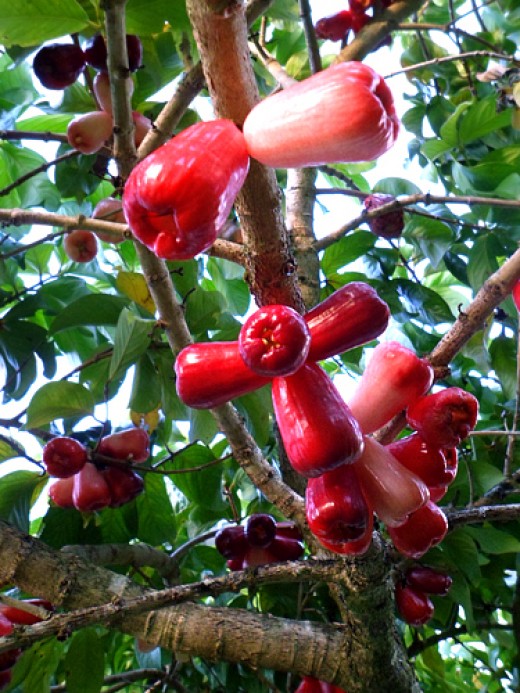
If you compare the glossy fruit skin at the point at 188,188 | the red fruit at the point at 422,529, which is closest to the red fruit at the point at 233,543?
the red fruit at the point at 422,529

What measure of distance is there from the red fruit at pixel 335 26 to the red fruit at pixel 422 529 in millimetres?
943

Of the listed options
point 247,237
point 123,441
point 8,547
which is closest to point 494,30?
point 123,441

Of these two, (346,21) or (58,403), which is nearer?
(58,403)

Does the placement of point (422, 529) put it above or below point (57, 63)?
below

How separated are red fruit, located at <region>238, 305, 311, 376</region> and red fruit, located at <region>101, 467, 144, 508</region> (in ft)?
1.89

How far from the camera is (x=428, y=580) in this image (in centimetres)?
100

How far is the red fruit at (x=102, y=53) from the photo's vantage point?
2.98 feet

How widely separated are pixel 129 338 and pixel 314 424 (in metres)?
0.36

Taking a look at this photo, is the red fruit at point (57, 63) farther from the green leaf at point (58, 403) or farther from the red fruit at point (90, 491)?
the red fruit at point (90, 491)

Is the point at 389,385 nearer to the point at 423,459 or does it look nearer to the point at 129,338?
the point at 423,459

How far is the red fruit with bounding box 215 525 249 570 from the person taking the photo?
1.08 meters

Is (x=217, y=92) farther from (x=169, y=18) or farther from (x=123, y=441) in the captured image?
(x=123, y=441)

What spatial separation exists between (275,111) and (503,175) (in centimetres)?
87

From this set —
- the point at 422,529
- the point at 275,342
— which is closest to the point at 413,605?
the point at 422,529
